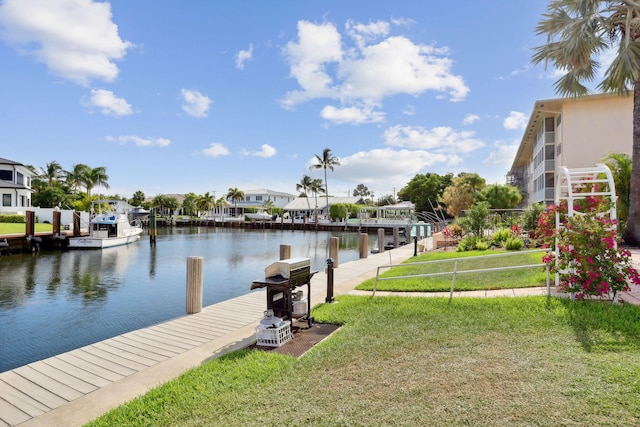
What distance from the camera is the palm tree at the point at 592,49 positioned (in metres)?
11.4

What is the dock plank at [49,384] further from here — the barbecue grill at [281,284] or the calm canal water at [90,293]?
the calm canal water at [90,293]

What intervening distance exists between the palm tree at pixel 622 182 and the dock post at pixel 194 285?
47.7ft

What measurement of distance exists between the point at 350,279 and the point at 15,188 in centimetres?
4545

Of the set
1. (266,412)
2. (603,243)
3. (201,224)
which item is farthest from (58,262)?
(201,224)

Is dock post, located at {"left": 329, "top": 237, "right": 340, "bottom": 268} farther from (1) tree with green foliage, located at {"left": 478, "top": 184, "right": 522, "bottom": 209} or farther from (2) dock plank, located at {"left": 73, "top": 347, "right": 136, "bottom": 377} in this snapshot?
(1) tree with green foliage, located at {"left": 478, "top": 184, "right": 522, "bottom": 209}

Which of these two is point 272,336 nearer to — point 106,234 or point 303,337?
point 303,337

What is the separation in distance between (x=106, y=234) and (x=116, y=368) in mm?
32106

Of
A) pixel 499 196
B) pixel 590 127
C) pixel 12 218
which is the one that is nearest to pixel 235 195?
pixel 12 218

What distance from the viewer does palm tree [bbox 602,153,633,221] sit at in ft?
45.9

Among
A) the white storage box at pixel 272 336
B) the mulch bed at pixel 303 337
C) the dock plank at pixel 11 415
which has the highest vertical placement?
the white storage box at pixel 272 336

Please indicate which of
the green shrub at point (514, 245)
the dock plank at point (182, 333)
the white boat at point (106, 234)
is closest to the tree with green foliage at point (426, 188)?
the white boat at point (106, 234)

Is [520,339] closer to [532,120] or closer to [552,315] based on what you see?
[552,315]

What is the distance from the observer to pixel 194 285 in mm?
8500

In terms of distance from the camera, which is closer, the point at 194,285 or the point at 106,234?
the point at 194,285
